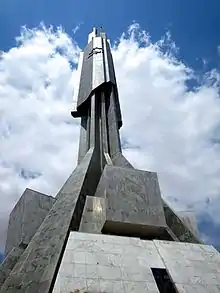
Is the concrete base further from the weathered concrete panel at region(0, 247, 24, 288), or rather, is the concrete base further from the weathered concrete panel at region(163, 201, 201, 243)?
the weathered concrete panel at region(0, 247, 24, 288)

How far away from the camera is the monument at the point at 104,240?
24.2ft

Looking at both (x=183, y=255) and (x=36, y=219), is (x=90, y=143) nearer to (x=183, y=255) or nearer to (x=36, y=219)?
(x=36, y=219)

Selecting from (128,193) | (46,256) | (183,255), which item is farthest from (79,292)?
(128,193)

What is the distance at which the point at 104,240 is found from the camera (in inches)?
348

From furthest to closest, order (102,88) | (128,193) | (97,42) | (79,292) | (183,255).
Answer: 1. (97,42)
2. (102,88)
3. (128,193)
4. (183,255)
5. (79,292)

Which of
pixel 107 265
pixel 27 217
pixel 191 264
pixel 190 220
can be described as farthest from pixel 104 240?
pixel 190 220

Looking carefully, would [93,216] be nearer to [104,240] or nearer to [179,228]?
[104,240]

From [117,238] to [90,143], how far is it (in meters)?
7.59

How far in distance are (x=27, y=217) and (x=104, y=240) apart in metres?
4.05

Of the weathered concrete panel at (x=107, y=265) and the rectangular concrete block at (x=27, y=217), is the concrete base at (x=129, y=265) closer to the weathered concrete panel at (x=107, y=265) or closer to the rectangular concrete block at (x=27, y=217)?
the weathered concrete panel at (x=107, y=265)

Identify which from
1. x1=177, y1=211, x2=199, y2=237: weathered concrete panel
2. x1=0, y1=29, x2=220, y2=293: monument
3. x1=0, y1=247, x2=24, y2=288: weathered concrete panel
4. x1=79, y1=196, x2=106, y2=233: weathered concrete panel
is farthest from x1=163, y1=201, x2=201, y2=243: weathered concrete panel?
x1=0, y1=247, x2=24, y2=288: weathered concrete panel

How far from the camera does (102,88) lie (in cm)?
1878

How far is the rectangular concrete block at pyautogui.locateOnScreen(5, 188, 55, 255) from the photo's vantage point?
36.7 ft

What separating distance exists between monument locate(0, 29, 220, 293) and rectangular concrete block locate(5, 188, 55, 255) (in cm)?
4
